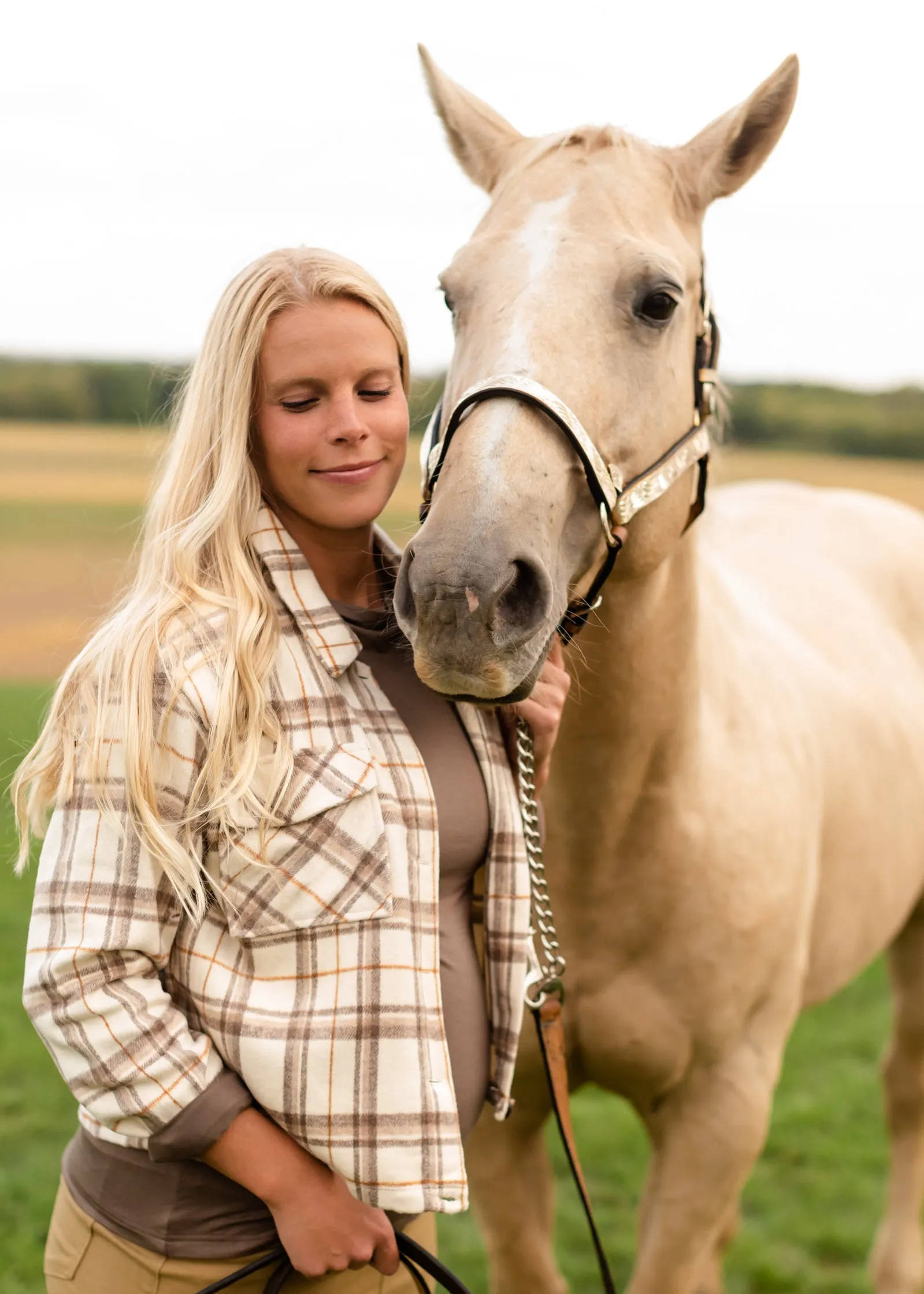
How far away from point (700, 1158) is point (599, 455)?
1423 mm

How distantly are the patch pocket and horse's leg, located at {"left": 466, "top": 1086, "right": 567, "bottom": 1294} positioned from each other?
1204 mm

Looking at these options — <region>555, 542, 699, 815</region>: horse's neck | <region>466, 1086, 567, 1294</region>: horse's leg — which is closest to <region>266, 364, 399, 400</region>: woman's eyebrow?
<region>555, 542, 699, 815</region>: horse's neck

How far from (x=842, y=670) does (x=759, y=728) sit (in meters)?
0.87

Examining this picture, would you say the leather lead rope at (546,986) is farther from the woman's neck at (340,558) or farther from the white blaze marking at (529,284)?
the white blaze marking at (529,284)

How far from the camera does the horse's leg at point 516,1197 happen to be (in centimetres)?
241

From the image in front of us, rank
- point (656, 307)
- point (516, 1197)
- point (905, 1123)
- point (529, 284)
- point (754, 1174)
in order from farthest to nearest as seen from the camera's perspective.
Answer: point (754, 1174) < point (905, 1123) < point (516, 1197) < point (656, 307) < point (529, 284)

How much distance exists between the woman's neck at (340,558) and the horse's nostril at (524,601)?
0.97ft

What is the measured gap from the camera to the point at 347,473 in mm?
1492

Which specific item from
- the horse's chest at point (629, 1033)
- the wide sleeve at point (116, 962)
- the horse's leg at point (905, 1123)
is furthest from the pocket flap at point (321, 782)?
the horse's leg at point (905, 1123)

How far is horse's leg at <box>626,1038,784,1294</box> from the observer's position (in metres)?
2.23

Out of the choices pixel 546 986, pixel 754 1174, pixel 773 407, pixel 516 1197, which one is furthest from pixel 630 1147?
pixel 773 407

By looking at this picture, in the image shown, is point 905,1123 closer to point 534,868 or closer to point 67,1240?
point 534,868

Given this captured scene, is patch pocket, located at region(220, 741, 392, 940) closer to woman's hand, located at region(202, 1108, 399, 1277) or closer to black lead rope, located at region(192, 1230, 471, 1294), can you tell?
woman's hand, located at region(202, 1108, 399, 1277)

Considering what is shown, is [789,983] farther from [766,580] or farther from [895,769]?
[766,580]
